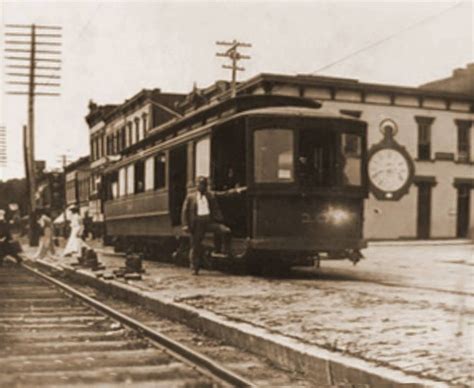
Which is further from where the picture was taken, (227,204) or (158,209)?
(158,209)

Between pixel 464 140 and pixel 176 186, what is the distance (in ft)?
85.4

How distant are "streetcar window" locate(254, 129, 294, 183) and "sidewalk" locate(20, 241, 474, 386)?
1975 mm

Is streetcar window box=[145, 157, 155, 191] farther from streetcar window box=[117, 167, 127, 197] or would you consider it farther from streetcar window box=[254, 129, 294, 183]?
streetcar window box=[254, 129, 294, 183]

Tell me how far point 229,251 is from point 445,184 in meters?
27.1

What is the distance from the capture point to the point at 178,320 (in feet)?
29.9

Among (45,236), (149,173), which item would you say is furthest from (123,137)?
(149,173)

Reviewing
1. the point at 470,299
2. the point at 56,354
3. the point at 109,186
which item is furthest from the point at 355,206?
the point at 109,186

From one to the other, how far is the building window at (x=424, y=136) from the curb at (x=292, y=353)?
101 feet

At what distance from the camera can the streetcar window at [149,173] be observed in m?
19.5

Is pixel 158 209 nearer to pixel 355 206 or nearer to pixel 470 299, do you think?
pixel 355 206

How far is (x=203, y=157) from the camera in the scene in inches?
621

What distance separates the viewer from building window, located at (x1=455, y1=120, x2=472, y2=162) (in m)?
40.2

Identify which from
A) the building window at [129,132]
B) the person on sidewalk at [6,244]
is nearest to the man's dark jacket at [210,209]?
the person on sidewalk at [6,244]

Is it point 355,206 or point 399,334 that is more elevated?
point 355,206
